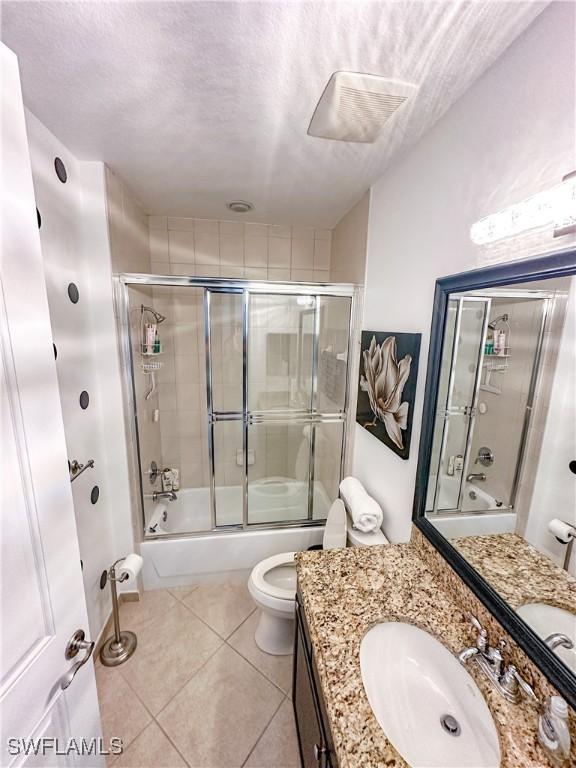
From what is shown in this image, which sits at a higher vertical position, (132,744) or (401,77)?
(401,77)

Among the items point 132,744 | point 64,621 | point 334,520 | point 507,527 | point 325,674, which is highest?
point 507,527

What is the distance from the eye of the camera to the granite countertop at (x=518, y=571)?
77 cm

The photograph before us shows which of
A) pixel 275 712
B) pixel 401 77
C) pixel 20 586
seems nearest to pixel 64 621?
pixel 20 586

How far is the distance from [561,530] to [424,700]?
24.6 inches

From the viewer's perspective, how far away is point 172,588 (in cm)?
216

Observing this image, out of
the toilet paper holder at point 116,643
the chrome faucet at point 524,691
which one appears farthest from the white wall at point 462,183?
the toilet paper holder at point 116,643

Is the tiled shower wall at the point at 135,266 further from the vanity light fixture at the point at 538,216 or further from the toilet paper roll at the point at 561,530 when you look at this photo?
the toilet paper roll at the point at 561,530

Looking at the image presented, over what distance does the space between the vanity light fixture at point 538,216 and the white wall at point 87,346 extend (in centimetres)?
168

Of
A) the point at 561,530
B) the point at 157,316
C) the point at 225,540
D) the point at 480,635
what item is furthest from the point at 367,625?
the point at 157,316

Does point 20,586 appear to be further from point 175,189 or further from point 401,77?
point 175,189

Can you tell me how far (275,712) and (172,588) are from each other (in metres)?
1.02

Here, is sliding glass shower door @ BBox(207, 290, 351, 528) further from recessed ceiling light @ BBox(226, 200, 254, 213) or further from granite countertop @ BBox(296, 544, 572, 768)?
granite countertop @ BBox(296, 544, 572, 768)

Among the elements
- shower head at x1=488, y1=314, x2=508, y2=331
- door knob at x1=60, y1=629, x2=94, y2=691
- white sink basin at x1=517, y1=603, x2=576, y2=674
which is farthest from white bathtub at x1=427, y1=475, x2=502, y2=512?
door knob at x1=60, y1=629, x2=94, y2=691

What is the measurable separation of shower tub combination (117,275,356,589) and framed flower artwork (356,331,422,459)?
33 cm
